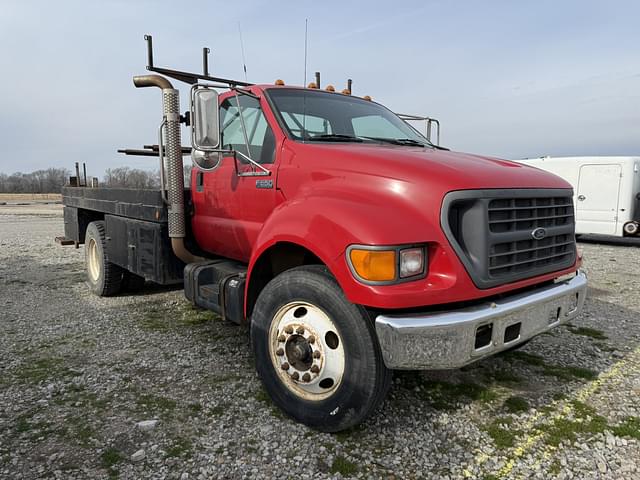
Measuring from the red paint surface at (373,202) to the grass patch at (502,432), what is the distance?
0.93 metres

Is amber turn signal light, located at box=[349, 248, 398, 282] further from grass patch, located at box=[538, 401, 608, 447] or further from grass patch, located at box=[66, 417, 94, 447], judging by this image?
grass patch, located at box=[66, 417, 94, 447]

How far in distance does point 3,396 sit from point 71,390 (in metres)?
0.44

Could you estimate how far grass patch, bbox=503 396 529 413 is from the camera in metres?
3.16

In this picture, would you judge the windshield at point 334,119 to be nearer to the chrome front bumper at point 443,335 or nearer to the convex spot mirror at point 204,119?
the convex spot mirror at point 204,119

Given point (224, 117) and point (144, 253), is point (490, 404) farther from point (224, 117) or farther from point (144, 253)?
point (144, 253)

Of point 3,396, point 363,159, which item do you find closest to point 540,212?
point 363,159

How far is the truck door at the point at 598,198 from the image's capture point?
11.8 metres

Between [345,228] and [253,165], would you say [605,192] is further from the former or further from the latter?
[345,228]

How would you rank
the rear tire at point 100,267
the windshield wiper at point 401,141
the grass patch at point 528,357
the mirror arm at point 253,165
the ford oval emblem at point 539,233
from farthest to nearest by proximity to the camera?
the rear tire at point 100,267 < the grass patch at point 528,357 < the windshield wiper at point 401,141 < the mirror arm at point 253,165 < the ford oval emblem at point 539,233

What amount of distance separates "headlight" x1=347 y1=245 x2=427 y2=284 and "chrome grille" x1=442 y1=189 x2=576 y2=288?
22cm

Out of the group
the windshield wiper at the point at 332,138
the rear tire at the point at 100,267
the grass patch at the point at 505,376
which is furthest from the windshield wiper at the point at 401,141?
the rear tire at the point at 100,267

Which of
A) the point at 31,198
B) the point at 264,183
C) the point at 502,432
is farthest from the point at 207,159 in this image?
the point at 31,198

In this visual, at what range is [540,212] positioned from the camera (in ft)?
9.76

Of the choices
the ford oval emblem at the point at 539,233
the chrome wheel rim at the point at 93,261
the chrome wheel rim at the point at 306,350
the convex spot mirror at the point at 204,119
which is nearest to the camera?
the chrome wheel rim at the point at 306,350
